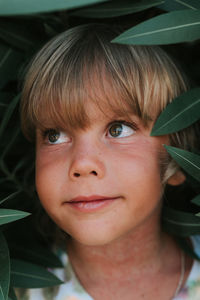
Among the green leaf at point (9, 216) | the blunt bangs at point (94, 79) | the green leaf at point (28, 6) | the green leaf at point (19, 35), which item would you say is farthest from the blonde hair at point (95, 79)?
the green leaf at point (28, 6)

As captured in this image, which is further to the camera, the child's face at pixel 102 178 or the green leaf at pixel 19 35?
the green leaf at pixel 19 35

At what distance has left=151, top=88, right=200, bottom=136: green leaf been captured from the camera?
3.36 feet

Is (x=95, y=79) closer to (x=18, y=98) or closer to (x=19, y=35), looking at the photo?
(x=18, y=98)

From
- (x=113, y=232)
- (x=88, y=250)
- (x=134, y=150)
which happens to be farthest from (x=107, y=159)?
(x=88, y=250)

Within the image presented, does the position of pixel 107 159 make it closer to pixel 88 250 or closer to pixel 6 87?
pixel 88 250

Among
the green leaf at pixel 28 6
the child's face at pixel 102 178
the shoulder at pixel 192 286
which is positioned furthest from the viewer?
the shoulder at pixel 192 286

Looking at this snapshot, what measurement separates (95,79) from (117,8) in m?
0.20

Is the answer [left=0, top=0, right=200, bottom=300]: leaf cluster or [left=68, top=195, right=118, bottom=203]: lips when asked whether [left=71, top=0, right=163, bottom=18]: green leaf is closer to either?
[left=0, top=0, right=200, bottom=300]: leaf cluster

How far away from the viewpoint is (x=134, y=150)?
1.08 meters

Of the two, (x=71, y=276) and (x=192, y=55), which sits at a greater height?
(x=192, y=55)

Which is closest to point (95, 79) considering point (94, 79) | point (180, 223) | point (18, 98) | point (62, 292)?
point (94, 79)

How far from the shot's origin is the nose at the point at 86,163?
39.9 inches

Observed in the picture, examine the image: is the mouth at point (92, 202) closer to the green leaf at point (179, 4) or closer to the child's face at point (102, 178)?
the child's face at point (102, 178)

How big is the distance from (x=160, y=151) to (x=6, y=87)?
581 mm
